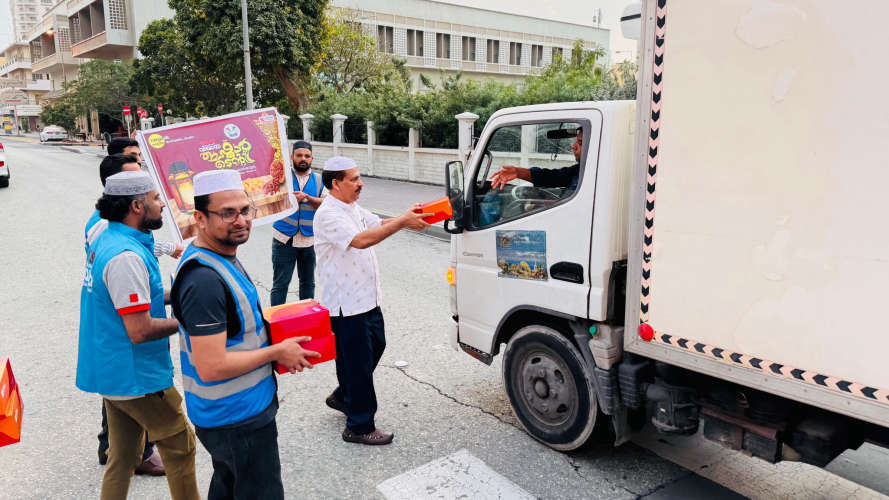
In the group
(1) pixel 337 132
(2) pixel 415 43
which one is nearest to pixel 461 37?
(2) pixel 415 43

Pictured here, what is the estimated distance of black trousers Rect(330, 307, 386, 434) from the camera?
13.0 ft

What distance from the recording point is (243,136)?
12.6 ft

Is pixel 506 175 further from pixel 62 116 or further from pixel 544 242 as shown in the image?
pixel 62 116

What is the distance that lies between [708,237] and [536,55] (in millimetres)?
57625

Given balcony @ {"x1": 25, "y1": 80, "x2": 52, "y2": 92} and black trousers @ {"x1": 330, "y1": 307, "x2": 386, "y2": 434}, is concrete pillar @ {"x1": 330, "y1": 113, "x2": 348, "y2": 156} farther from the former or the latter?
balcony @ {"x1": 25, "y1": 80, "x2": 52, "y2": 92}

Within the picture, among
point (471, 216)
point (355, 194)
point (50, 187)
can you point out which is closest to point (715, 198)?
point (471, 216)

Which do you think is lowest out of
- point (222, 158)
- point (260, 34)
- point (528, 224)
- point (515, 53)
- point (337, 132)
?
point (528, 224)

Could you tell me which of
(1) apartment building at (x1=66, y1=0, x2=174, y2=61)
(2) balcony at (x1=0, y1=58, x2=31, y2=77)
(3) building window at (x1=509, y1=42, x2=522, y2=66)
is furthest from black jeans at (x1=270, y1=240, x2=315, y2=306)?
(2) balcony at (x1=0, y1=58, x2=31, y2=77)

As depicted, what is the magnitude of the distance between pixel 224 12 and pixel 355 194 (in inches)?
979

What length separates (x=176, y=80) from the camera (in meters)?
33.5

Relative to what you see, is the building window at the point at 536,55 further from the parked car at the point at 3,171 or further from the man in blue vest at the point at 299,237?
the man in blue vest at the point at 299,237

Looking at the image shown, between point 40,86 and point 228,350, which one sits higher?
point 40,86

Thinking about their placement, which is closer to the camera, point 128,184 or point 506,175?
point 128,184

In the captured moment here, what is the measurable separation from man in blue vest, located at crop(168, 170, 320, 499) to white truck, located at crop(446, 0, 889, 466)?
179cm
